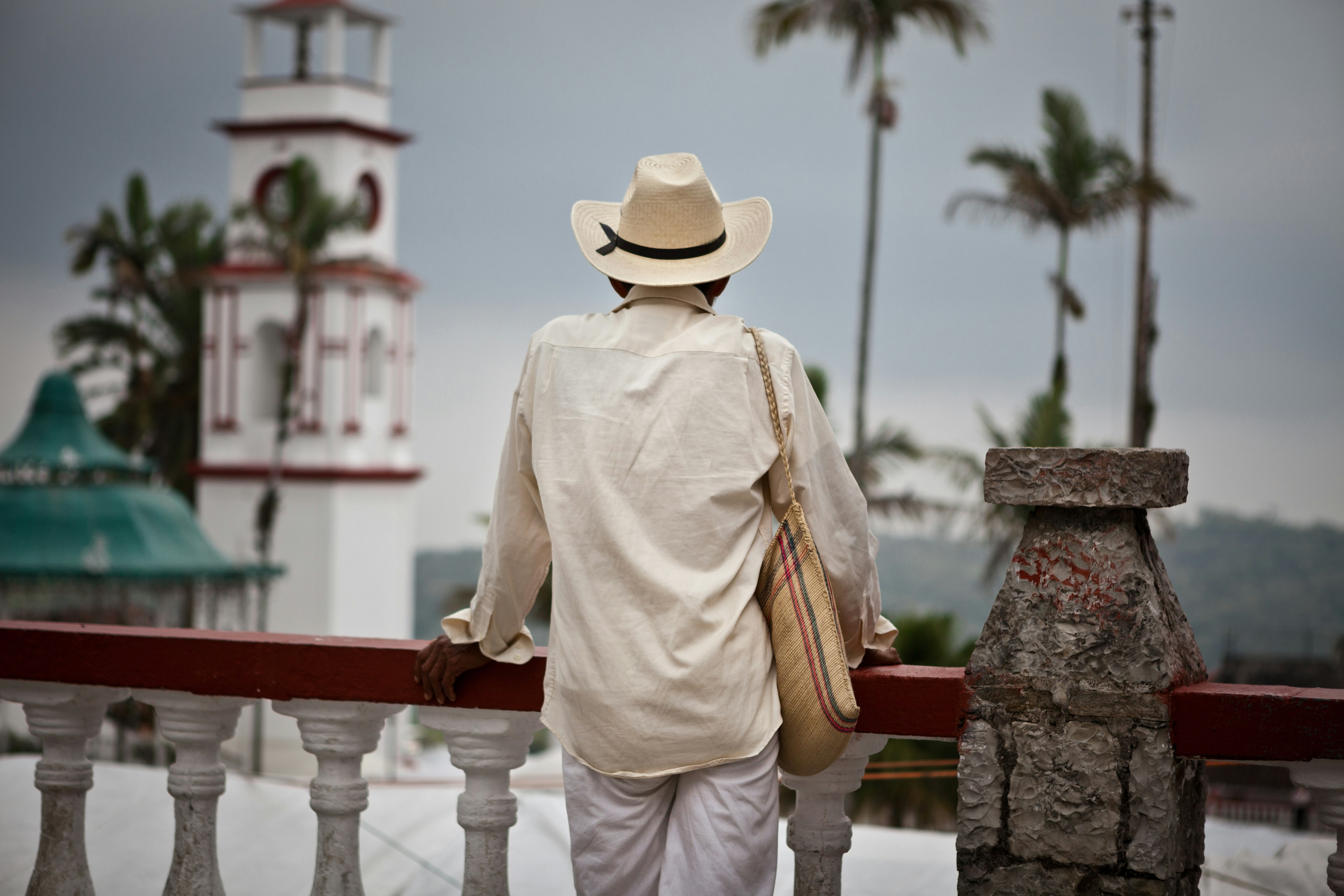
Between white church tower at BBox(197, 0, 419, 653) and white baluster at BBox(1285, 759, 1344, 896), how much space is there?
31.7m

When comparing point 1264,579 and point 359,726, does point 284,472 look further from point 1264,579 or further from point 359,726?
point 359,726

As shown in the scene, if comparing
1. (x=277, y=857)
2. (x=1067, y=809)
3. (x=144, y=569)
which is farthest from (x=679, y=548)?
(x=144, y=569)

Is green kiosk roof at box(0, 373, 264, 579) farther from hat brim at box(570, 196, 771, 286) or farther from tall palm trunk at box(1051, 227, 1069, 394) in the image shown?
hat brim at box(570, 196, 771, 286)

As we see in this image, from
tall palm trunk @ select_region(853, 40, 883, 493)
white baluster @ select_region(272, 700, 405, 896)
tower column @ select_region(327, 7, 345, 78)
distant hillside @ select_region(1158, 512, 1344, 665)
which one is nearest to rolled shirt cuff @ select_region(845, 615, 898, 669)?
white baluster @ select_region(272, 700, 405, 896)

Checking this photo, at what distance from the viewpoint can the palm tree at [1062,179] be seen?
23328 mm

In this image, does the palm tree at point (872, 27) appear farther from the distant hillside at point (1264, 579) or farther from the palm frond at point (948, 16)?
the distant hillside at point (1264, 579)

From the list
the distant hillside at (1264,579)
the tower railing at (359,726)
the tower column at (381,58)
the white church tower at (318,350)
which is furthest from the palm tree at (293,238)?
the tower railing at (359,726)

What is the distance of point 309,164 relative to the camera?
31.8m

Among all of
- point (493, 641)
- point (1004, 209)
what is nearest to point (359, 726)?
point (493, 641)

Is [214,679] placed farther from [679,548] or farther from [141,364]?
[141,364]

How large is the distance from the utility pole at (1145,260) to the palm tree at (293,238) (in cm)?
1771

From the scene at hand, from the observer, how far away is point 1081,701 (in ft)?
7.88

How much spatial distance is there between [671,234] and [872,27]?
2368cm

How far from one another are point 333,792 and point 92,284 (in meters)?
35.8
